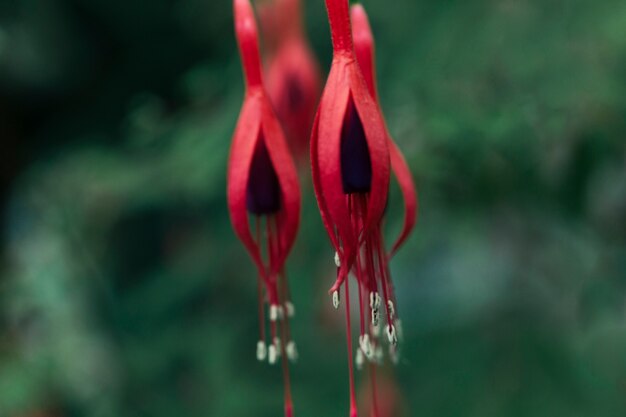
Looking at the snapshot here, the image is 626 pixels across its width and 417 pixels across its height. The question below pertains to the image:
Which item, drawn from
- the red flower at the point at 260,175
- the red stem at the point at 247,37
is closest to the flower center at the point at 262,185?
the red flower at the point at 260,175

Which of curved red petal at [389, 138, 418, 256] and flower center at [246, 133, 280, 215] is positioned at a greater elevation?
flower center at [246, 133, 280, 215]

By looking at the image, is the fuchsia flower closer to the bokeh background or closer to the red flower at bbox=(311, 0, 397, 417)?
the red flower at bbox=(311, 0, 397, 417)

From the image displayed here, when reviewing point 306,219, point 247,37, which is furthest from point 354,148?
point 306,219

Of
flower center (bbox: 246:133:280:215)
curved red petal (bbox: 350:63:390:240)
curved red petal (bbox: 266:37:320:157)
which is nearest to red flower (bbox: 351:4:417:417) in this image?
curved red petal (bbox: 350:63:390:240)

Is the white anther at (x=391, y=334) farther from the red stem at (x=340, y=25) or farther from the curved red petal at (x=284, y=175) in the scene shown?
the red stem at (x=340, y=25)

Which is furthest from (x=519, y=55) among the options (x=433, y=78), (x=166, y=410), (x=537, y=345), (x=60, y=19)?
(x=60, y=19)

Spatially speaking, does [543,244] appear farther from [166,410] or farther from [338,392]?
[166,410]

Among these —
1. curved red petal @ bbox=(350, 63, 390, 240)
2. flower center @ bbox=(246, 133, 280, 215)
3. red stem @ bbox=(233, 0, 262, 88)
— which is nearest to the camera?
curved red petal @ bbox=(350, 63, 390, 240)
